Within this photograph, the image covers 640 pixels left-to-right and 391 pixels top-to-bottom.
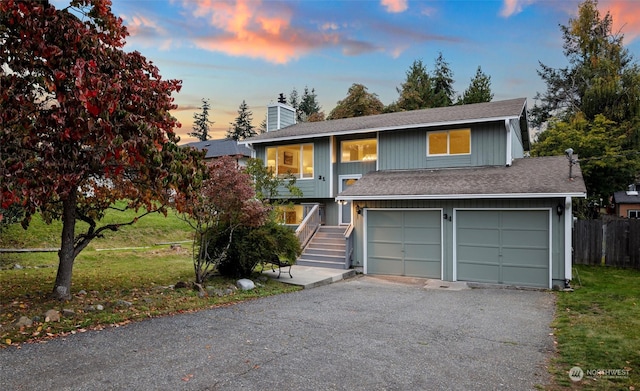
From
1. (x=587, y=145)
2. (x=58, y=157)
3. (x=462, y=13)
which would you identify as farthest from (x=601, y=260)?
(x=58, y=157)

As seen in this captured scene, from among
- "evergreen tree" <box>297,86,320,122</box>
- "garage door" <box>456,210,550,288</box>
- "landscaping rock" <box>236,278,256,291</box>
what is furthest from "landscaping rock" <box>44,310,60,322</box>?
"evergreen tree" <box>297,86,320,122</box>

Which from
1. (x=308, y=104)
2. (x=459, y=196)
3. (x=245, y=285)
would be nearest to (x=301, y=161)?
(x=459, y=196)

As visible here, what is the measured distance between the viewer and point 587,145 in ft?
66.3

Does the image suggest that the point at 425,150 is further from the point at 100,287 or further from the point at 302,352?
the point at 100,287

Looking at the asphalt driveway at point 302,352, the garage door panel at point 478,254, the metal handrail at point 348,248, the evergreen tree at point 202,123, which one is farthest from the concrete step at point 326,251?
the evergreen tree at point 202,123

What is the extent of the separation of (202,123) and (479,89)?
44.7 meters

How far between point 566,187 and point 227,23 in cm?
1193

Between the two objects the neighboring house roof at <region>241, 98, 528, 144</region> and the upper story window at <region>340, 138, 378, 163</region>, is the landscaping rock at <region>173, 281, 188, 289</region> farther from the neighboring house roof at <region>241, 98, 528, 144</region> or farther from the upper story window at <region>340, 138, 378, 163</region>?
the upper story window at <region>340, 138, 378, 163</region>

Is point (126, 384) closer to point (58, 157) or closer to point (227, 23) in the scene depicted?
point (58, 157)

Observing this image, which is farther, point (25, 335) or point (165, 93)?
point (165, 93)

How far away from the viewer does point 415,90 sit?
3600 cm

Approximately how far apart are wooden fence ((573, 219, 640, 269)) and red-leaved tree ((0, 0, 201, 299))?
47.0 ft

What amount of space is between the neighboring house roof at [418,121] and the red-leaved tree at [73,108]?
10.2m

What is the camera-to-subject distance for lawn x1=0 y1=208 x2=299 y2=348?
6.34 metres
